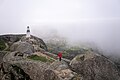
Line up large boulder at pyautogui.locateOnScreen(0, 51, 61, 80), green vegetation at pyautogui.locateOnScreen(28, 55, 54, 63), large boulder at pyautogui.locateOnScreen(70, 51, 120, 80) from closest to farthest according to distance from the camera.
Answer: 1. large boulder at pyautogui.locateOnScreen(0, 51, 61, 80)
2. large boulder at pyautogui.locateOnScreen(70, 51, 120, 80)
3. green vegetation at pyautogui.locateOnScreen(28, 55, 54, 63)

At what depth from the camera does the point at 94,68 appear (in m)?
41.1

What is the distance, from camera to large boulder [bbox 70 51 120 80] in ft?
133

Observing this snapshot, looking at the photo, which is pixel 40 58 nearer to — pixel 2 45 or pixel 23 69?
pixel 23 69

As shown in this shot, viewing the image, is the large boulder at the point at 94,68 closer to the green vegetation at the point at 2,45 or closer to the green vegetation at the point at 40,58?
the green vegetation at the point at 40,58

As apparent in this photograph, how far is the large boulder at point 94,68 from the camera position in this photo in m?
40.6

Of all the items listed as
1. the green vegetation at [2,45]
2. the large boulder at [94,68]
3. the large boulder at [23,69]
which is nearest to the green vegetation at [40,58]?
the large boulder at [23,69]

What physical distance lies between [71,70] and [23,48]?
20.3 m

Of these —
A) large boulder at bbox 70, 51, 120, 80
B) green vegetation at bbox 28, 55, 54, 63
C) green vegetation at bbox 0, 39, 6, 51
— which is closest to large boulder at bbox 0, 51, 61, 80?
green vegetation at bbox 28, 55, 54, 63

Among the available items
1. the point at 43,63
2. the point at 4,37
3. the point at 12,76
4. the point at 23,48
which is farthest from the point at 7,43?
the point at 43,63

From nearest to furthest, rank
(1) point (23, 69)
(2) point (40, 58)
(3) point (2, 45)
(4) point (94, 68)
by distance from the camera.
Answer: (4) point (94, 68) < (1) point (23, 69) < (2) point (40, 58) < (3) point (2, 45)

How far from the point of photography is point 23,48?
2158 inches

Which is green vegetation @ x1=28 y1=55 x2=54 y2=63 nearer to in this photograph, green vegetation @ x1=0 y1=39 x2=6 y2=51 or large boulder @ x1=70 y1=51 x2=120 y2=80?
large boulder @ x1=70 y1=51 x2=120 y2=80

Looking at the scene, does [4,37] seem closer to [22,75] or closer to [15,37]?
[15,37]

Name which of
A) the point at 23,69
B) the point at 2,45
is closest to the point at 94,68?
the point at 23,69
